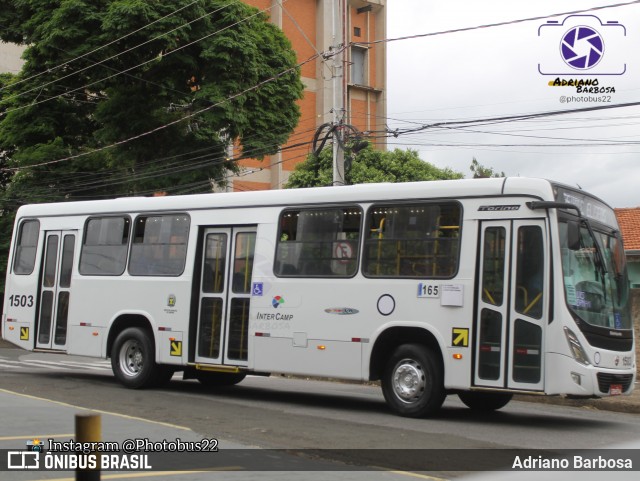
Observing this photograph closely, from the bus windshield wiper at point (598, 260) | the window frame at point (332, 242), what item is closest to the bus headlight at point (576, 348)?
the bus windshield wiper at point (598, 260)

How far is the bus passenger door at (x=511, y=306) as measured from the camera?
1144 centimetres

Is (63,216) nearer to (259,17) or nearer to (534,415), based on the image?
(534,415)

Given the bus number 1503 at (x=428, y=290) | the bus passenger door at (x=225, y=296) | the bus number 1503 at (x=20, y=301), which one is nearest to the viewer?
the bus number 1503 at (x=428, y=290)

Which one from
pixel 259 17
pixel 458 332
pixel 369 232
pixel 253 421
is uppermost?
pixel 259 17

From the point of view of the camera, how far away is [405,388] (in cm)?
1241

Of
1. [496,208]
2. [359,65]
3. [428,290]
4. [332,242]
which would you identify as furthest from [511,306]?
[359,65]

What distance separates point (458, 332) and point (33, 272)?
9540 millimetres

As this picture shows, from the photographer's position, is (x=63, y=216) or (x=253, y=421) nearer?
(x=253, y=421)

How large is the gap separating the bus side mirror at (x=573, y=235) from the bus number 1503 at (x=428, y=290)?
188cm

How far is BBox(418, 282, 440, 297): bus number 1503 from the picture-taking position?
40.1 ft

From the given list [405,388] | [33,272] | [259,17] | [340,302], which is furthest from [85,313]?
[259,17]

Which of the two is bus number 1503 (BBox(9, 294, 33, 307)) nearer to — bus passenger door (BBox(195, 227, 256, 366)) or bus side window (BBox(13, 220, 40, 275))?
bus side window (BBox(13, 220, 40, 275))

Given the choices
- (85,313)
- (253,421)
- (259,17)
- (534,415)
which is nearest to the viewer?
(253,421)

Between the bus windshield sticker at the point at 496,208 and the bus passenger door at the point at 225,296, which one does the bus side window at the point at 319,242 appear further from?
the bus windshield sticker at the point at 496,208
